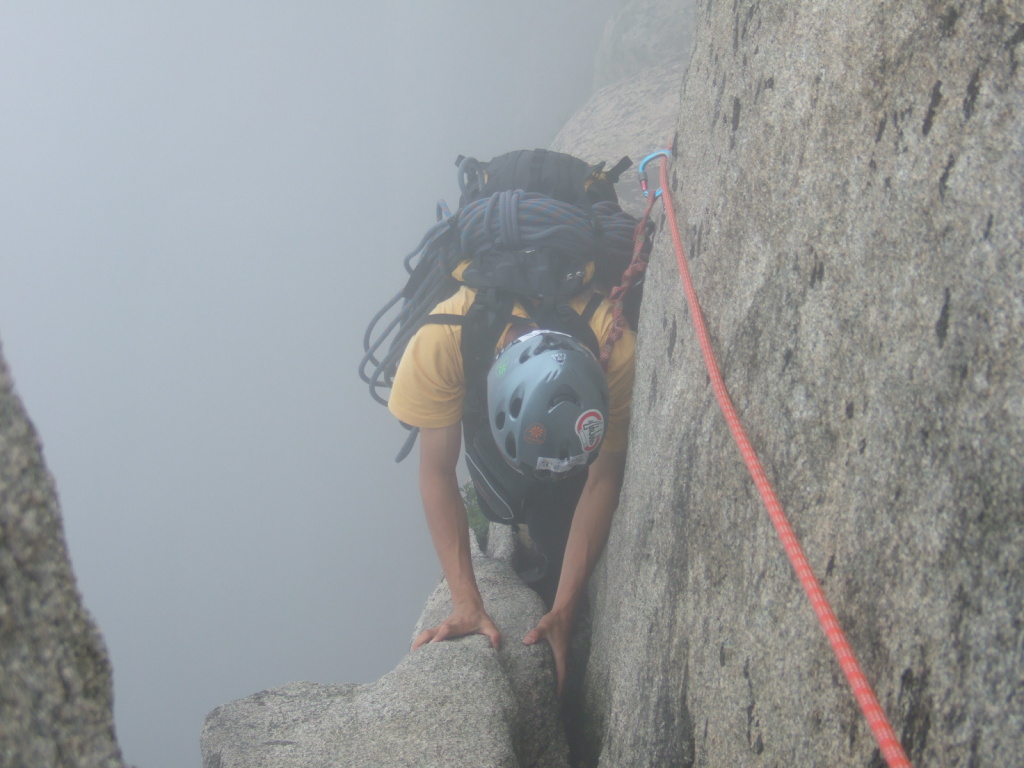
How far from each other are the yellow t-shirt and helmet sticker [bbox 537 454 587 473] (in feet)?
1.57

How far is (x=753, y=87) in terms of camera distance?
2822 mm

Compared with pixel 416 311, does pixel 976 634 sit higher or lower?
lower

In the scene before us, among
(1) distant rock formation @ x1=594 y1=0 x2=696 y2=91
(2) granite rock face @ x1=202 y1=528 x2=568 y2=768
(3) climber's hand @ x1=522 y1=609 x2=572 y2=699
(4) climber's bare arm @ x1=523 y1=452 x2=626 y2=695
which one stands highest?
(1) distant rock formation @ x1=594 y1=0 x2=696 y2=91

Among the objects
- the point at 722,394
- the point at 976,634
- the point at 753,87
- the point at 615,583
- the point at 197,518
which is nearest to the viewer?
the point at 976,634

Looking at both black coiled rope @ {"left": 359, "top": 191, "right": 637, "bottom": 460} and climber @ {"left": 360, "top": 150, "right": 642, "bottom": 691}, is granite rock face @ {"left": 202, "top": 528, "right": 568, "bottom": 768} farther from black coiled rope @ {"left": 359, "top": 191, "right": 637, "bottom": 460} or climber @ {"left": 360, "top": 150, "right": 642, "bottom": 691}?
black coiled rope @ {"left": 359, "top": 191, "right": 637, "bottom": 460}

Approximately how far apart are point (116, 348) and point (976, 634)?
584ft

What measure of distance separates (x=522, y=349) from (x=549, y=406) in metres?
0.42

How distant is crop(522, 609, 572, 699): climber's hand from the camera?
14.4ft

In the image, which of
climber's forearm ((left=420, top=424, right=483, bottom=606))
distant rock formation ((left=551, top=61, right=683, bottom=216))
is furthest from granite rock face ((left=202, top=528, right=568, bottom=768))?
distant rock formation ((left=551, top=61, right=683, bottom=216))

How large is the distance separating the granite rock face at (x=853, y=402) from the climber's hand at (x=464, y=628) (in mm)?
1301

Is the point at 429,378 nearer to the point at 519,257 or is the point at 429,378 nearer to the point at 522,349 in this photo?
the point at 522,349

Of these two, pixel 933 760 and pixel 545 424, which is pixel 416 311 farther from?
pixel 933 760

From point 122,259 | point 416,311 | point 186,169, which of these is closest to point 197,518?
point 122,259

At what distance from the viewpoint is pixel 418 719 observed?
3.44 m
